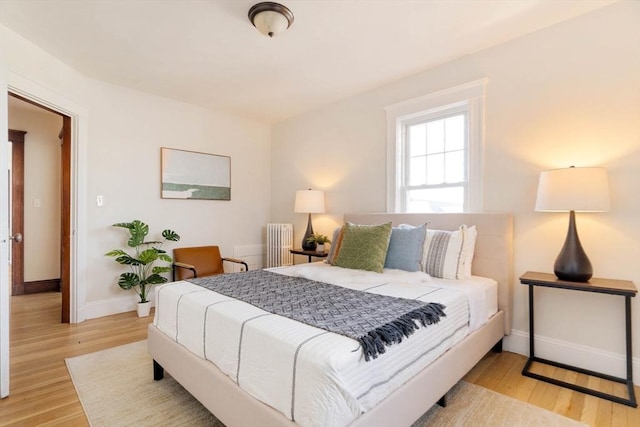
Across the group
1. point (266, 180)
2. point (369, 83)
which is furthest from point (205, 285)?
point (266, 180)

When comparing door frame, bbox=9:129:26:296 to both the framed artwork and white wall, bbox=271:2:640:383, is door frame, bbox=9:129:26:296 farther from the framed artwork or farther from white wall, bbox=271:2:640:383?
white wall, bbox=271:2:640:383

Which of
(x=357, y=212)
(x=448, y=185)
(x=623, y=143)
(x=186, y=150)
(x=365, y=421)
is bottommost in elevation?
(x=365, y=421)

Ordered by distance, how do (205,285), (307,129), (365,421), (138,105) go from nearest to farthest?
(365,421)
(205,285)
(138,105)
(307,129)

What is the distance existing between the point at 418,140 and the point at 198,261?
3021 mm

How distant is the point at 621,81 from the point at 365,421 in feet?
9.12

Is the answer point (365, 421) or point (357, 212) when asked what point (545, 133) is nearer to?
point (357, 212)

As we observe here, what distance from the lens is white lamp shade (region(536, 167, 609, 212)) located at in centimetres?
203

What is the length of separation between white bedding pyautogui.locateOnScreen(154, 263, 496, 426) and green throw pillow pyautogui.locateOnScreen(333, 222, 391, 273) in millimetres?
435

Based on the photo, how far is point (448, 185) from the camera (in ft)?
10.1

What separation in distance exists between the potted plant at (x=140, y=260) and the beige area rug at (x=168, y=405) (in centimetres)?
121

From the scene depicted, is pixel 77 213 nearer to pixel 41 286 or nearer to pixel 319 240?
pixel 41 286

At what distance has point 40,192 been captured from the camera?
4.56 metres

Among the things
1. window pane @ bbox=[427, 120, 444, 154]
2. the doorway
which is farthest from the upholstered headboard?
the doorway

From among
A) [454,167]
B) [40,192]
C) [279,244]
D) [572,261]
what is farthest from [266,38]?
[40,192]
